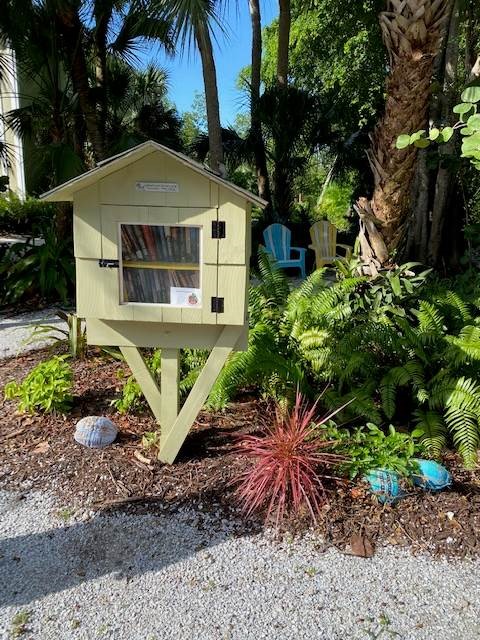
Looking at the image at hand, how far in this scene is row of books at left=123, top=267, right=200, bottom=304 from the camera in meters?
2.72

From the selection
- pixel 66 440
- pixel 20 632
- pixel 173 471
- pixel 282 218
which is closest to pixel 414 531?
pixel 173 471

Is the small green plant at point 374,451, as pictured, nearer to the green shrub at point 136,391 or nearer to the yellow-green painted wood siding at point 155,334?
the yellow-green painted wood siding at point 155,334

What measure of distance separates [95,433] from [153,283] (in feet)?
3.44

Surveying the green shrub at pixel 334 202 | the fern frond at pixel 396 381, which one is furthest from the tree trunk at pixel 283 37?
the fern frond at pixel 396 381

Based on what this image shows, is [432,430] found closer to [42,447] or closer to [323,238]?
[42,447]

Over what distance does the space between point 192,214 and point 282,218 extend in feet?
28.9

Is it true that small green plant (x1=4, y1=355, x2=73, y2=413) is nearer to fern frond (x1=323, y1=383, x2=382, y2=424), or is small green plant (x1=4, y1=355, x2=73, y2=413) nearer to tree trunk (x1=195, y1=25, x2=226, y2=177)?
fern frond (x1=323, y1=383, x2=382, y2=424)

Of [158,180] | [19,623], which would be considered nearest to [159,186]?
[158,180]

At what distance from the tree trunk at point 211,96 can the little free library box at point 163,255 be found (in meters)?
4.71

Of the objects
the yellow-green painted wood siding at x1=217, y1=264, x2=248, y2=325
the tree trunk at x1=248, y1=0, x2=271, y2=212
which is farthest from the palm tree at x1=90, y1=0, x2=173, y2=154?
the yellow-green painted wood siding at x1=217, y1=264, x2=248, y2=325

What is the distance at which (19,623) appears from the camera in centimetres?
202

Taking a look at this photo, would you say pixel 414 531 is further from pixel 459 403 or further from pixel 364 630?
pixel 459 403

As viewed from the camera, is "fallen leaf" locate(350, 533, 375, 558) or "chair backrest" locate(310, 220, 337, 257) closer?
"fallen leaf" locate(350, 533, 375, 558)

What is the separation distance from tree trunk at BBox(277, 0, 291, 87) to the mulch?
30.8 feet
